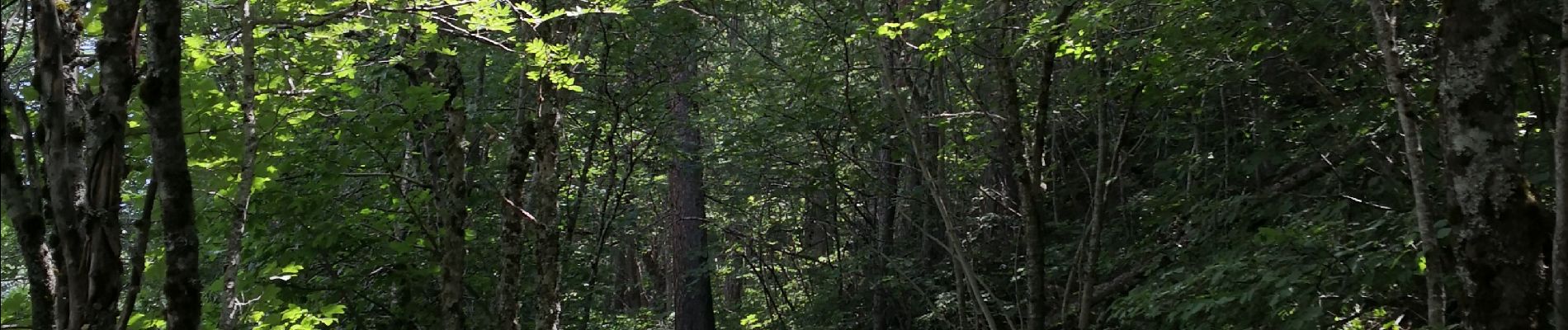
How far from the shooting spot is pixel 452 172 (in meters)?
5.79

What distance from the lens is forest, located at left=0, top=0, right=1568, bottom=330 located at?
2361 mm

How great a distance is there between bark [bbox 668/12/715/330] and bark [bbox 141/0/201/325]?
31.0 ft

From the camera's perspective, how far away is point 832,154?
32.1 feet

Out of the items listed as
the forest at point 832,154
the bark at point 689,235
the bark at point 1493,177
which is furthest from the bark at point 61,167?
the bark at point 689,235

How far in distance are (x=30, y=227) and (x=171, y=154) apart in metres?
0.32

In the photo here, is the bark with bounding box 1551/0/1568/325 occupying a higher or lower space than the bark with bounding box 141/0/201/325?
lower

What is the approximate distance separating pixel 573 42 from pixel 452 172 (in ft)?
4.71

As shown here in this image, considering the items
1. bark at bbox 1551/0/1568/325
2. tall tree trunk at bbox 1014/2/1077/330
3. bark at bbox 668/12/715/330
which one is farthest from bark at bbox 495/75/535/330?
bark at bbox 668/12/715/330

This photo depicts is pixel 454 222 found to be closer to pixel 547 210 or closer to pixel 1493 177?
pixel 547 210

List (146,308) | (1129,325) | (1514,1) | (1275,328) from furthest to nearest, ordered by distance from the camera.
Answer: (1129,325)
(146,308)
(1275,328)
(1514,1)

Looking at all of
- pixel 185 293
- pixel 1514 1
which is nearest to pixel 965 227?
pixel 1514 1

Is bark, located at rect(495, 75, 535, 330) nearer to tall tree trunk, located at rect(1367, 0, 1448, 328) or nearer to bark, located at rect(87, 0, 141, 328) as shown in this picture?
bark, located at rect(87, 0, 141, 328)

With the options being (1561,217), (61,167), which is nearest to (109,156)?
(61,167)

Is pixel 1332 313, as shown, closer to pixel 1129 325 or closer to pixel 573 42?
pixel 1129 325
